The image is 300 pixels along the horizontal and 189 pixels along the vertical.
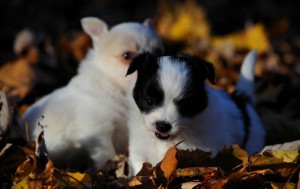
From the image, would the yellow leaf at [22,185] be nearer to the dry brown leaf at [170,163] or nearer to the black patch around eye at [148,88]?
the dry brown leaf at [170,163]

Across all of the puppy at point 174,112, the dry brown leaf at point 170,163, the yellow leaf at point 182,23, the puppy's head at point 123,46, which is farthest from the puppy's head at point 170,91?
the yellow leaf at point 182,23

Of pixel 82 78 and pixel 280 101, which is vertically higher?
pixel 82 78

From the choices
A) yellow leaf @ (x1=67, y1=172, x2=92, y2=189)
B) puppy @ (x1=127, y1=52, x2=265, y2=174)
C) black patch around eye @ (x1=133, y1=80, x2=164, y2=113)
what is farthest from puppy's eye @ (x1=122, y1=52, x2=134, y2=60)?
yellow leaf @ (x1=67, y1=172, x2=92, y2=189)

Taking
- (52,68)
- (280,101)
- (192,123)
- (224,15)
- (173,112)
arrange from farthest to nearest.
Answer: (224,15) → (52,68) → (280,101) → (192,123) → (173,112)

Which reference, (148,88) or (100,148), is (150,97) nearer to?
(148,88)

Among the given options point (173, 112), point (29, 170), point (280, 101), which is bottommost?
point (280, 101)

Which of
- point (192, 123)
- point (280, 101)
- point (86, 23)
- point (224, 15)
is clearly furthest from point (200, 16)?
point (192, 123)

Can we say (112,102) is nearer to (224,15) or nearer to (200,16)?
(200,16)

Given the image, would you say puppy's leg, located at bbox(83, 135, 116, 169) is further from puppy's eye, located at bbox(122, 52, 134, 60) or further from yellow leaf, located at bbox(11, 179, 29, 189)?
yellow leaf, located at bbox(11, 179, 29, 189)
